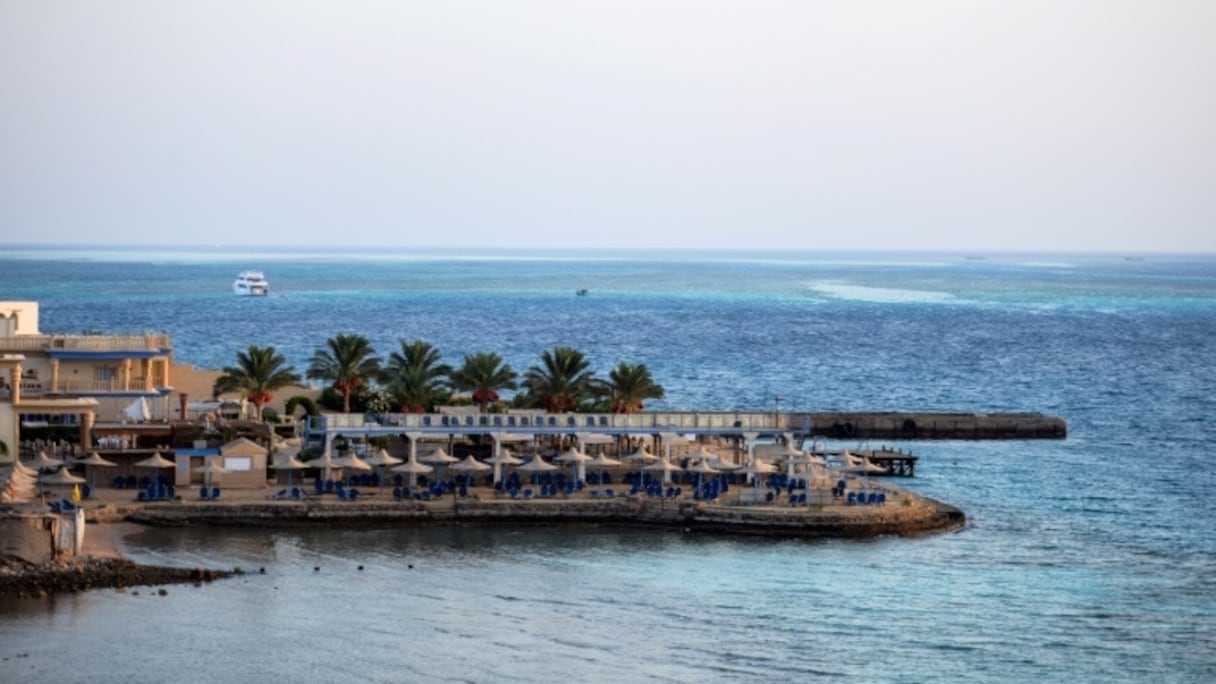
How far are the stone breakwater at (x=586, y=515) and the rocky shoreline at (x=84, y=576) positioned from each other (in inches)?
299

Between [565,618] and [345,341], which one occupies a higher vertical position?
[345,341]

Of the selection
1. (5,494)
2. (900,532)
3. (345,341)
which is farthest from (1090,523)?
(5,494)

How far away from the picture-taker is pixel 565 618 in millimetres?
49062

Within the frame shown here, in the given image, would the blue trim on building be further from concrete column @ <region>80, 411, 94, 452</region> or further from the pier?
the pier

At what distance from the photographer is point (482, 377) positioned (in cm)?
7169

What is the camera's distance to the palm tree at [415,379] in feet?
232

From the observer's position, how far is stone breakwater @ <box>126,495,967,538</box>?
59719 mm

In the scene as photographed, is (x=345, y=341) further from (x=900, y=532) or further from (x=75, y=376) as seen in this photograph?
(x=900, y=532)

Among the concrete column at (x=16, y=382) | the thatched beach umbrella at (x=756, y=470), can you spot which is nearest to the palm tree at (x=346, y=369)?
the concrete column at (x=16, y=382)

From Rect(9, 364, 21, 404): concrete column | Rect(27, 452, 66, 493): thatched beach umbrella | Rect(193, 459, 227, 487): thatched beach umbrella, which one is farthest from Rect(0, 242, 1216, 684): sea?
Rect(9, 364, 21, 404): concrete column

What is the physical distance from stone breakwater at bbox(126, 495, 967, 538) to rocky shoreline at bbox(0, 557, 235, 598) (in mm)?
7597

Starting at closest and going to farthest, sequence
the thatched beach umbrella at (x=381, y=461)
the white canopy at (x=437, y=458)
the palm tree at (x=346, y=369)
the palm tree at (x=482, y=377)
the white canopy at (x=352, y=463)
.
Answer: the white canopy at (x=352, y=463) < the thatched beach umbrella at (x=381, y=461) < the white canopy at (x=437, y=458) < the palm tree at (x=482, y=377) < the palm tree at (x=346, y=369)

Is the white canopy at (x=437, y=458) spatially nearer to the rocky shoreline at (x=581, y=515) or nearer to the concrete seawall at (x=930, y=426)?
the rocky shoreline at (x=581, y=515)

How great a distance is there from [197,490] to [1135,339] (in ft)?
407
